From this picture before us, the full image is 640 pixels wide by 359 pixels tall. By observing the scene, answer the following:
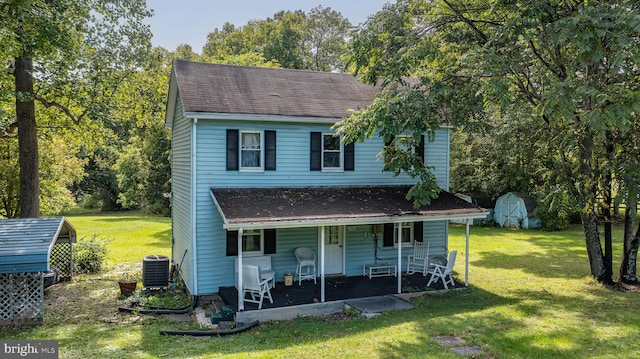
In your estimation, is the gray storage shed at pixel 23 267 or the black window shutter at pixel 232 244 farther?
the black window shutter at pixel 232 244

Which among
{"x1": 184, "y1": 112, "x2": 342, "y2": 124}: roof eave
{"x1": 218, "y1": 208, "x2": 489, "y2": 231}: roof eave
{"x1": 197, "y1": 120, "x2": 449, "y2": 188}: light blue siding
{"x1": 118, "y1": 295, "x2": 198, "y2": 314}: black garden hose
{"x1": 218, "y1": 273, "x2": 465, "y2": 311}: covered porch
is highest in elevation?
{"x1": 184, "y1": 112, "x2": 342, "y2": 124}: roof eave

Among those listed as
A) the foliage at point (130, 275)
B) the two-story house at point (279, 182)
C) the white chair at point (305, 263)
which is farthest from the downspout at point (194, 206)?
the foliage at point (130, 275)

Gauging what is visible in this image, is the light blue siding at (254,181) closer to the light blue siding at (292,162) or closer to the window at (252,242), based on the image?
the light blue siding at (292,162)

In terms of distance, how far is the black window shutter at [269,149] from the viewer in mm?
12547

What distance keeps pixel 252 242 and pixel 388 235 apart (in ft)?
14.4

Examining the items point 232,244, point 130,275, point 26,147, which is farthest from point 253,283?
point 26,147

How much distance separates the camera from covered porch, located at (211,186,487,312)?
34.6 ft

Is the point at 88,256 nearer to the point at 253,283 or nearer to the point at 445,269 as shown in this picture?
the point at 253,283

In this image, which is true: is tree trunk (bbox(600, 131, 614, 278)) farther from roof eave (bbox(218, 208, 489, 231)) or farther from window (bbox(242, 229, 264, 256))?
window (bbox(242, 229, 264, 256))

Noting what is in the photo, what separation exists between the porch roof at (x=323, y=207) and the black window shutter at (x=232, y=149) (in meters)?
0.72

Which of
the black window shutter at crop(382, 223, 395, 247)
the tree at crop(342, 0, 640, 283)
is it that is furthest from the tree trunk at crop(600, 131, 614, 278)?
the black window shutter at crop(382, 223, 395, 247)

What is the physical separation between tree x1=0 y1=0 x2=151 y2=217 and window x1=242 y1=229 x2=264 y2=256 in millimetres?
8107

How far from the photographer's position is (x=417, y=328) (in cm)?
907

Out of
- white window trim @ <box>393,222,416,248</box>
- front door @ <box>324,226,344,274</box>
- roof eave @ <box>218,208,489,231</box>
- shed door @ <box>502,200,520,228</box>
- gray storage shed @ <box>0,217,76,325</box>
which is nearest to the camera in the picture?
gray storage shed @ <box>0,217,76,325</box>
